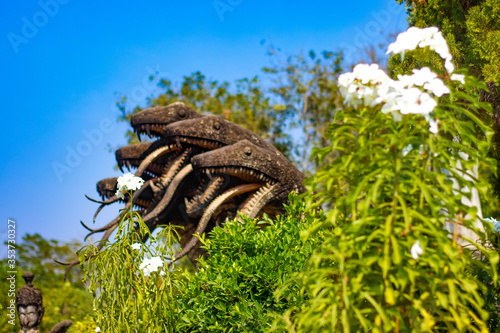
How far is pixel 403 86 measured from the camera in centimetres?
266

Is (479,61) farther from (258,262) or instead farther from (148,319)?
(148,319)

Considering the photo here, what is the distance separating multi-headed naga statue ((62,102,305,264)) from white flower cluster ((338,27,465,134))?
4337 mm

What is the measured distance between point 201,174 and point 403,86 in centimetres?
497

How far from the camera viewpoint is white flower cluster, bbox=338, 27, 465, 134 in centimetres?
251

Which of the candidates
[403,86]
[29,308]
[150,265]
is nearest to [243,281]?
[150,265]

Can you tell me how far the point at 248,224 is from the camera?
461 cm

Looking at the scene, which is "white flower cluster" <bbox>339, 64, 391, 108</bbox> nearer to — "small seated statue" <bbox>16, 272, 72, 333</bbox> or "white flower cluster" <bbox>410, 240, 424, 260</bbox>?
"white flower cluster" <bbox>410, 240, 424, 260</bbox>

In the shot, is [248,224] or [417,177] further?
[248,224]

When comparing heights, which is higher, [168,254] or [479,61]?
[479,61]

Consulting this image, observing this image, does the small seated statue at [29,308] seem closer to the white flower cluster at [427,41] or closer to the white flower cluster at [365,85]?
the white flower cluster at [365,85]

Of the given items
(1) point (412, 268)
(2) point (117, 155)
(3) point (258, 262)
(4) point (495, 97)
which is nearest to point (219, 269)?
(3) point (258, 262)

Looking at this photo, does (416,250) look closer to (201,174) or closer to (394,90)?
(394,90)

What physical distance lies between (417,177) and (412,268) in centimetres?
44

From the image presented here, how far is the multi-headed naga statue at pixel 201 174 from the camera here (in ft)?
23.9
